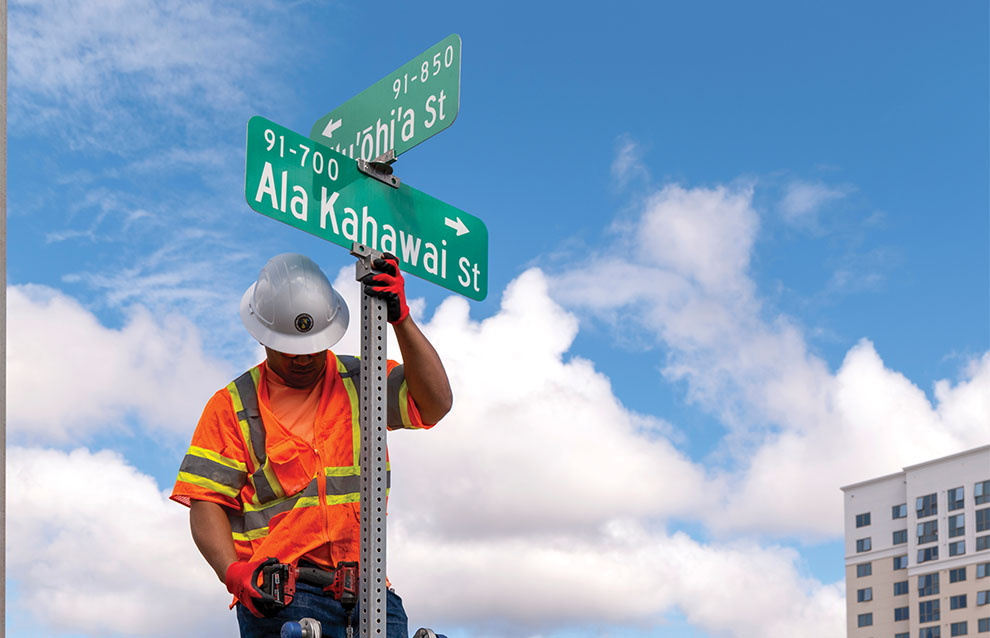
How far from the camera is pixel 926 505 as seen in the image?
9119cm

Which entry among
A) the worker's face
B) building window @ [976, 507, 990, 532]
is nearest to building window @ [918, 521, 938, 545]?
building window @ [976, 507, 990, 532]

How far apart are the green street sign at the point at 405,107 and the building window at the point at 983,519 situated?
89.5 metres

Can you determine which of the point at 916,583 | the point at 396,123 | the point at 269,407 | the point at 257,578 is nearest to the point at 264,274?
the point at 269,407

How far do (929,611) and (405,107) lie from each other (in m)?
92.4

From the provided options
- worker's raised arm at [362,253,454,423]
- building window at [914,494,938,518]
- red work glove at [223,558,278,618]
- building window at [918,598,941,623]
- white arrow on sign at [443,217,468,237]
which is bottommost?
red work glove at [223,558,278,618]

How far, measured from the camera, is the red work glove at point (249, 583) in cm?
410

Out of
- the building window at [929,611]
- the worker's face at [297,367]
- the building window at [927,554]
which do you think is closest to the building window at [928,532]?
the building window at [927,554]

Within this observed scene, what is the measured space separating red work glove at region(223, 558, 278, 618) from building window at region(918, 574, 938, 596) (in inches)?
3619

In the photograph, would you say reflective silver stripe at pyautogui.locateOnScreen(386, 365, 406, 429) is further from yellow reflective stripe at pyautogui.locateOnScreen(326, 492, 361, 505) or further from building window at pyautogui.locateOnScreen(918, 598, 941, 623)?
building window at pyautogui.locateOnScreen(918, 598, 941, 623)

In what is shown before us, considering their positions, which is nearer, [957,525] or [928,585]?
[957,525]

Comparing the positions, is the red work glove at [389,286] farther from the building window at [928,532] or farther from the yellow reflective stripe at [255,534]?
the building window at [928,532]

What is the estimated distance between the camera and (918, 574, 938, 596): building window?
89250mm

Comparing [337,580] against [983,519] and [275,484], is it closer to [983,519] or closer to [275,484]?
[275,484]

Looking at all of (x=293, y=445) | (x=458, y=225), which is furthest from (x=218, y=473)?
(x=458, y=225)
